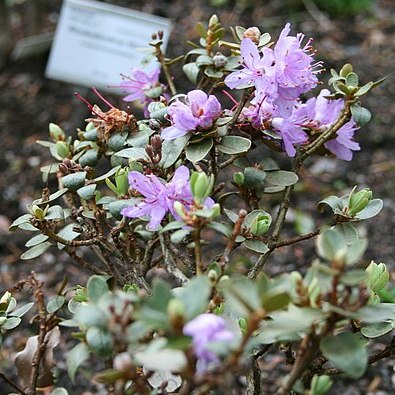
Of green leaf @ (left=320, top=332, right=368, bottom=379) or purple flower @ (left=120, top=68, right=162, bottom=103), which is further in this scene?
purple flower @ (left=120, top=68, right=162, bottom=103)

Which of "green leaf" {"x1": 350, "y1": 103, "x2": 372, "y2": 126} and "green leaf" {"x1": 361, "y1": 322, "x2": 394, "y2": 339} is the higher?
"green leaf" {"x1": 350, "y1": 103, "x2": 372, "y2": 126}

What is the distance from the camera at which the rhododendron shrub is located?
735mm

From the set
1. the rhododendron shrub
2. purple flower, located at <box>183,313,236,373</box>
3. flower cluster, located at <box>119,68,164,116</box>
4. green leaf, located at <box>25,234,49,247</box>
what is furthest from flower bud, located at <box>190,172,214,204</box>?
flower cluster, located at <box>119,68,164,116</box>

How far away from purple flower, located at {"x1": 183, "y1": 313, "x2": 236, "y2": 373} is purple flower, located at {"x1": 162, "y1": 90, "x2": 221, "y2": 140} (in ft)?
1.37

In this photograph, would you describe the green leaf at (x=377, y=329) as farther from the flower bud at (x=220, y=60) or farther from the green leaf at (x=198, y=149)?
the flower bud at (x=220, y=60)

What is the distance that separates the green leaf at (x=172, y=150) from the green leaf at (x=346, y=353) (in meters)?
0.40

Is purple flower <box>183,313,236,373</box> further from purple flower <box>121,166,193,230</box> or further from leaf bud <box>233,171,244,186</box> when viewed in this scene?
leaf bud <box>233,171,244,186</box>

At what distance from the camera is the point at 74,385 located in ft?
5.86

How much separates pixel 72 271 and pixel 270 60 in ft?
4.29


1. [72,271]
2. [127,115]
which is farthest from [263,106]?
[72,271]

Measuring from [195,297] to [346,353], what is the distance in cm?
18

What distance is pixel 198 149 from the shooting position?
3.55ft

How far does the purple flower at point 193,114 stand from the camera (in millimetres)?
1066

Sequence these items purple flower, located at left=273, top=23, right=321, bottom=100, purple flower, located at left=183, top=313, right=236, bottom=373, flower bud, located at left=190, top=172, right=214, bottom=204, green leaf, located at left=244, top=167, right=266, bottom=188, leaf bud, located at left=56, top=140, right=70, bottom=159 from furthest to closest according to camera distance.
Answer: leaf bud, located at left=56, top=140, right=70, bottom=159, green leaf, located at left=244, top=167, right=266, bottom=188, purple flower, located at left=273, top=23, right=321, bottom=100, flower bud, located at left=190, top=172, right=214, bottom=204, purple flower, located at left=183, top=313, right=236, bottom=373
